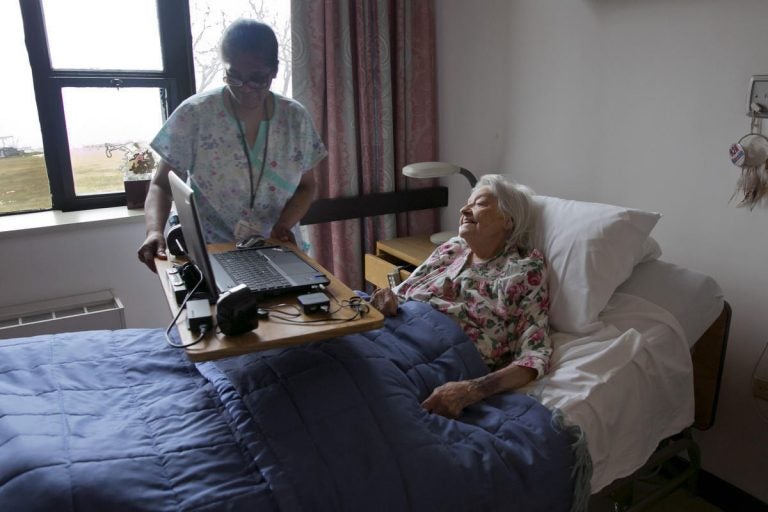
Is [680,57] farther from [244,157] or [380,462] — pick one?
[380,462]

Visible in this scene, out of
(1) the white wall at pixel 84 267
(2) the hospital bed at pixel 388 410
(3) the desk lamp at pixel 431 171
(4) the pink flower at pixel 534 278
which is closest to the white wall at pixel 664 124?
(2) the hospital bed at pixel 388 410

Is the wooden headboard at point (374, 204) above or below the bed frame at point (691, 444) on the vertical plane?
above

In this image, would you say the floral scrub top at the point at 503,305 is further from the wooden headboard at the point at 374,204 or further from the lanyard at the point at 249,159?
the wooden headboard at the point at 374,204

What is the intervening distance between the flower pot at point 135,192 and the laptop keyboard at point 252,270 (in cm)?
127

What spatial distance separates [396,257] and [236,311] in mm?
1763

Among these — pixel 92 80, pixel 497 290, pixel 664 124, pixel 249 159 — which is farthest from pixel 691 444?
pixel 92 80

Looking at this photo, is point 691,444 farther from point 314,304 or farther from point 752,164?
point 314,304

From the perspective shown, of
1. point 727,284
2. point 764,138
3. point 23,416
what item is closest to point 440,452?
point 23,416

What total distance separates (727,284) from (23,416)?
193 cm

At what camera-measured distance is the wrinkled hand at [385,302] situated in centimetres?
175

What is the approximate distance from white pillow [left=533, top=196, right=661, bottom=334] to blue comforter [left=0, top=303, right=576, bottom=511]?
378 mm

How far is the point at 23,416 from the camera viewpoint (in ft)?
3.95

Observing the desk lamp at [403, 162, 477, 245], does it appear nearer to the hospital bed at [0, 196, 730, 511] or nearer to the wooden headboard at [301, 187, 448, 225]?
the wooden headboard at [301, 187, 448, 225]

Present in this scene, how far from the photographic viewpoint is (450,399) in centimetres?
142
